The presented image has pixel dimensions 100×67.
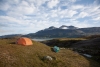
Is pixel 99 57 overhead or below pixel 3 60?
below

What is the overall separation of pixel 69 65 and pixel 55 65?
10.9 ft

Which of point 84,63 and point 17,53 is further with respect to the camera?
point 84,63

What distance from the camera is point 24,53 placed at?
2994cm

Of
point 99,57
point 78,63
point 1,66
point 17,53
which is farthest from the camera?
point 99,57

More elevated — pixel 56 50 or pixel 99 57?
pixel 56 50

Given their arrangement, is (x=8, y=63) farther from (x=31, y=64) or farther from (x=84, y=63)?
(x=84, y=63)

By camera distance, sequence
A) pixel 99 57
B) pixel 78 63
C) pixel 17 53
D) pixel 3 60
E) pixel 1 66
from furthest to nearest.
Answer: pixel 99 57 < pixel 78 63 < pixel 17 53 < pixel 3 60 < pixel 1 66

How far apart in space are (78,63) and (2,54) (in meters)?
16.6

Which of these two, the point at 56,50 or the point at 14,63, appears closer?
the point at 14,63

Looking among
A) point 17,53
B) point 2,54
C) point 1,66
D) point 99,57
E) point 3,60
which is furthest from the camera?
point 99,57

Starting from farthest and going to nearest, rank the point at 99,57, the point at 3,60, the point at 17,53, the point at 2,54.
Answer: the point at 99,57 → the point at 17,53 → the point at 2,54 → the point at 3,60

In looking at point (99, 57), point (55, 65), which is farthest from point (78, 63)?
→ point (99, 57)

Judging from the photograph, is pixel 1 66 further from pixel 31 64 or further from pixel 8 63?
pixel 31 64

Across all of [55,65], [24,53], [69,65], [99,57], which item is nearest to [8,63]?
[24,53]
